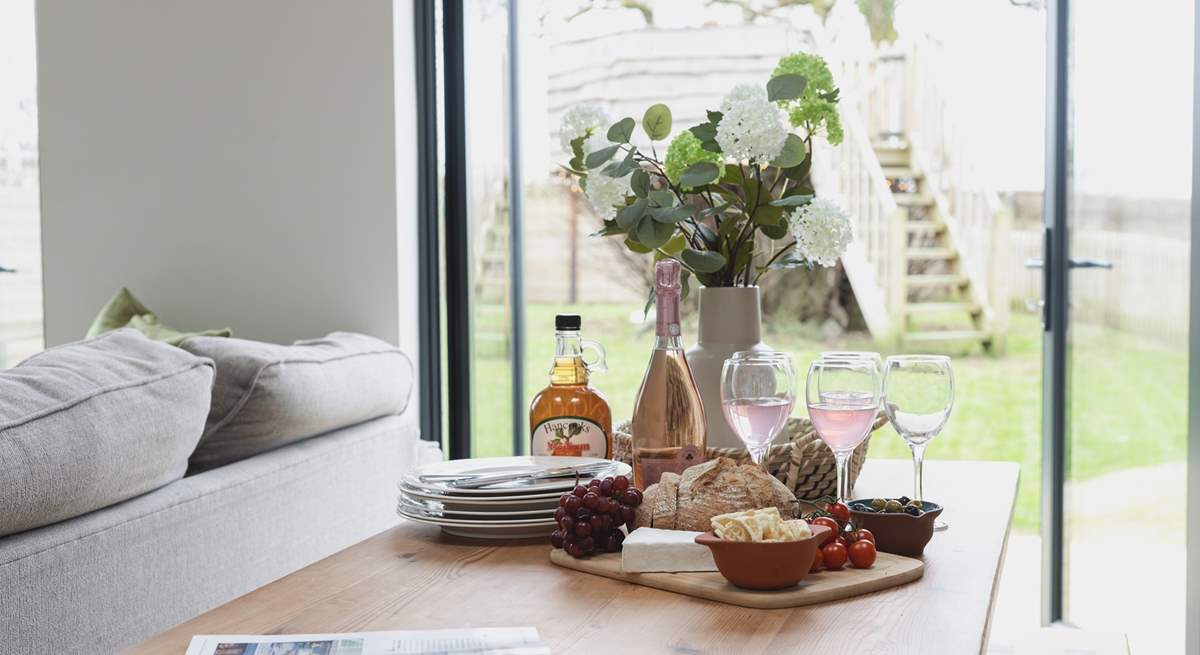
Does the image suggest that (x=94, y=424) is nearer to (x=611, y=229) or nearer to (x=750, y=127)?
(x=611, y=229)

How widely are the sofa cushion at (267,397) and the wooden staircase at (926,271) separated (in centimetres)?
492

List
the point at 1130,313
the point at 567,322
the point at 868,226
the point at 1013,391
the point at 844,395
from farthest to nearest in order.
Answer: the point at 868,226, the point at 1013,391, the point at 1130,313, the point at 567,322, the point at 844,395

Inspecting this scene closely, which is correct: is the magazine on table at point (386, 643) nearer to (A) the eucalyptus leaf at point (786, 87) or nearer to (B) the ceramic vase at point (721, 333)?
(B) the ceramic vase at point (721, 333)

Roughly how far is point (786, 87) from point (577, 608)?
0.68m

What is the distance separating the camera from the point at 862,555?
99 cm

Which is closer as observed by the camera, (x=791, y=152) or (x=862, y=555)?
(x=862, y=555)

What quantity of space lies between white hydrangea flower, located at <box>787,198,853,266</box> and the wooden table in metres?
0.35

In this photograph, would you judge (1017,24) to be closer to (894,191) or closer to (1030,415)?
(894,191)

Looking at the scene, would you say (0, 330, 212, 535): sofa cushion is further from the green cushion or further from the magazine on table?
the green cushion

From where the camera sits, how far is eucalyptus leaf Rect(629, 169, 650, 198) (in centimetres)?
129

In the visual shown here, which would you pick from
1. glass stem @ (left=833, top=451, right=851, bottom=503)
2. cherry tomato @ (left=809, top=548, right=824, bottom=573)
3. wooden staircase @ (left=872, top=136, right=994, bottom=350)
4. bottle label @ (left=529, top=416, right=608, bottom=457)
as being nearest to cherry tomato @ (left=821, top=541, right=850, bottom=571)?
cherry tomato @ (left=809, top=548, right=824, bottom=573)

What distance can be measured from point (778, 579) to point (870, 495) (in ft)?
1.75

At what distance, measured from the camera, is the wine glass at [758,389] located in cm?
112

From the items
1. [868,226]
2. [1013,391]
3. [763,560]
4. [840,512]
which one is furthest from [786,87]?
[868,226]
